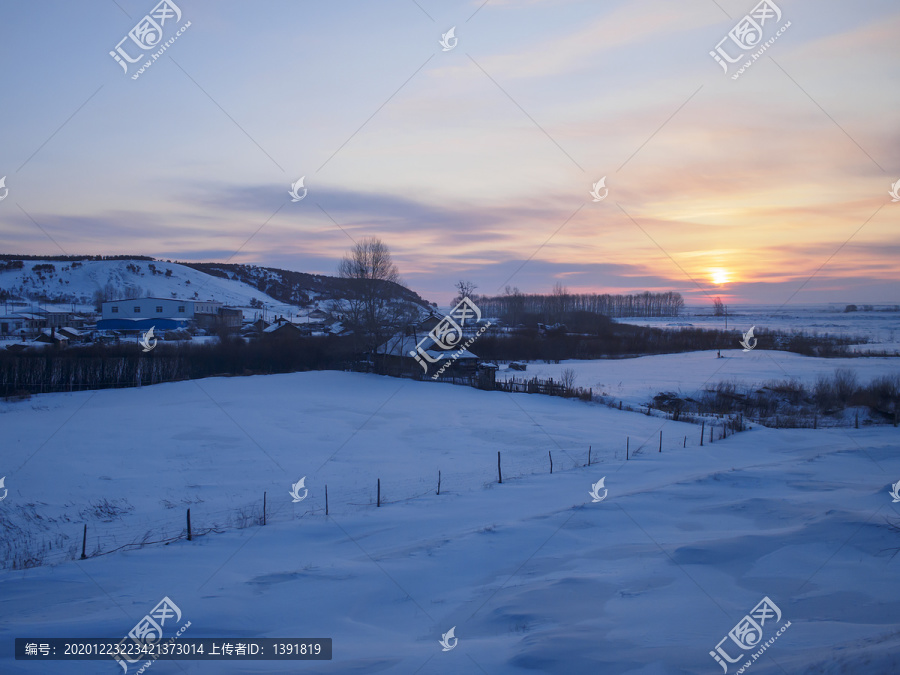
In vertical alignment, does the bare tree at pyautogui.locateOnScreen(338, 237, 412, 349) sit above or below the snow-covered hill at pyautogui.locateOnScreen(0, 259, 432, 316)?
below

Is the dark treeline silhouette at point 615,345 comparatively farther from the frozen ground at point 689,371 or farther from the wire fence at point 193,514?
the wire fence at point 193,514

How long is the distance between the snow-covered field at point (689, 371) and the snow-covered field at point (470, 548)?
54.3 ft

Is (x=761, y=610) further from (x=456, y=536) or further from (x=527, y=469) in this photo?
(x=527, y=469)

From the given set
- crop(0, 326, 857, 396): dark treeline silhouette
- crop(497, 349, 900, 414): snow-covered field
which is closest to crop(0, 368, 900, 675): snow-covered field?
crop(0, 326, 857, 396): dark treeline silhouette

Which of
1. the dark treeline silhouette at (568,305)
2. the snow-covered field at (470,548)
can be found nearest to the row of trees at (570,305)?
the dark treeline silhouette at (568,305)

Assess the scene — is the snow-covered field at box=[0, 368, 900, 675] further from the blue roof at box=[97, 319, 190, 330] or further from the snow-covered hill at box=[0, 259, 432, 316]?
the snow-covered hill at box=[0, 259, 432, 316]

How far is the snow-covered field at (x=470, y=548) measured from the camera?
21.6 feet

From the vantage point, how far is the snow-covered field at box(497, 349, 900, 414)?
38.9 metres

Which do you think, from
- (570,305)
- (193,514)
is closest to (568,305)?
(570,305)

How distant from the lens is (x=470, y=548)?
10.5m

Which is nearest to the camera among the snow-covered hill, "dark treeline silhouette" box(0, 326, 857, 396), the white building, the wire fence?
the wire fence

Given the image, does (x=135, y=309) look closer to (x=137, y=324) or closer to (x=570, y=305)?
(x=137, y=324)

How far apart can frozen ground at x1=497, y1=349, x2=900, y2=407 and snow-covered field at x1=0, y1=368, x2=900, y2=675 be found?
1612 centimetres

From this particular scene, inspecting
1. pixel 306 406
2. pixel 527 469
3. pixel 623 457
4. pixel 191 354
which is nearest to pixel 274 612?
pixel 527 469
